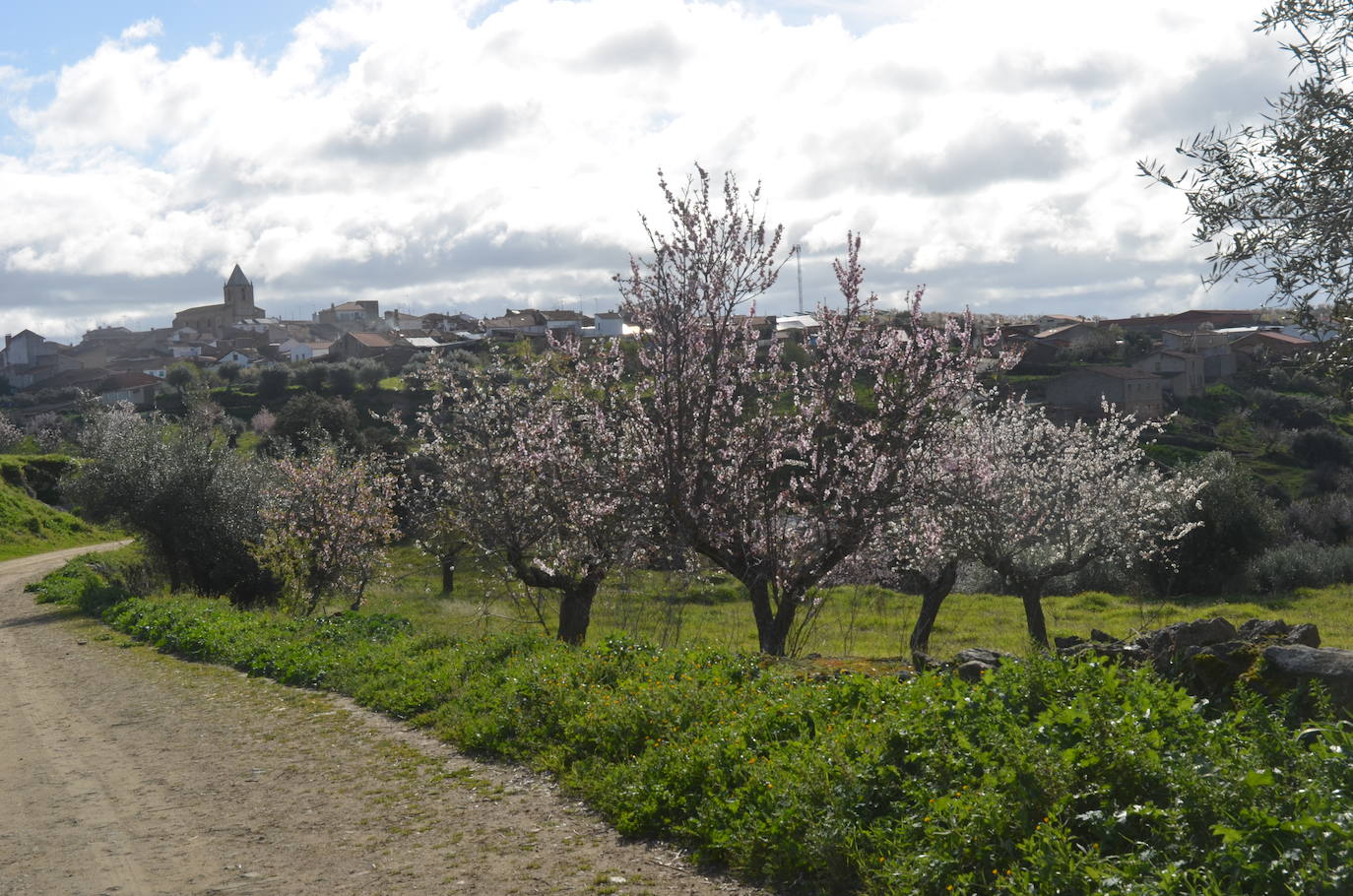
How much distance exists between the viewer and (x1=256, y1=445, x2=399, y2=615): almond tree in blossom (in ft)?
85.5

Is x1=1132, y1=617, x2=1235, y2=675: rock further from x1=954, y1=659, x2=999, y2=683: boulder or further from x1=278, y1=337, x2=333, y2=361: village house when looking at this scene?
x1=278, y1=337, x2=333, y2=361: village house

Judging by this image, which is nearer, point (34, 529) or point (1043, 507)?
point (1043, 507)

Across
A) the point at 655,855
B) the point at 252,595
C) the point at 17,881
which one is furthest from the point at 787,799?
the point at 252,595

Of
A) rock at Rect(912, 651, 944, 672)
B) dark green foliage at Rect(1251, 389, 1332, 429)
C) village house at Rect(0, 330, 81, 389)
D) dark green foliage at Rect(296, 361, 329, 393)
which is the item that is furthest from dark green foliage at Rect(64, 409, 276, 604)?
village house at Rect(0, 330, 81, 389)

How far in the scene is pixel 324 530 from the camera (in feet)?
87.9

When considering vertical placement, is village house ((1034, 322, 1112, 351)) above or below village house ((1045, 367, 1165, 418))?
above

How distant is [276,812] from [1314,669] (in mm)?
6898

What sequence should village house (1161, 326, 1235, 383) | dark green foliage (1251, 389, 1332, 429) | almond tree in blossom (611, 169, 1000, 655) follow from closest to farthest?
almond tree in blossom (611, 169, 1000, 655)
dark green foliage (1251, 389, 1332, 429)
village house (1161, 326, 1235, 383)

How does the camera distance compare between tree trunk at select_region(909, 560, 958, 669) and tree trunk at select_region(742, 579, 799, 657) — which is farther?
tree trunk at select_region(909, 560, 958, 669)

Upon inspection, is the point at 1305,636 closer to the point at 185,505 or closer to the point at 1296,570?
the point at 185,505

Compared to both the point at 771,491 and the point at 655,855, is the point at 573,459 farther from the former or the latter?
the point at 655,855

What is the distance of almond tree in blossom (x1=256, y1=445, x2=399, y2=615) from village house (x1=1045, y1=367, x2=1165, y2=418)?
1957 inches

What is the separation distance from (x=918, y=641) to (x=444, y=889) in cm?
1312

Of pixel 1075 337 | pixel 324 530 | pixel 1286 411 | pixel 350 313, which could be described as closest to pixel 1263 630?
pixel 324 530
